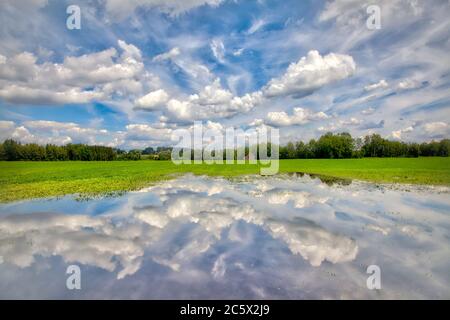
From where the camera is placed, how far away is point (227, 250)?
26.0ft

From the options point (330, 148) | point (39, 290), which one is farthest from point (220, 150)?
point (39, 290)

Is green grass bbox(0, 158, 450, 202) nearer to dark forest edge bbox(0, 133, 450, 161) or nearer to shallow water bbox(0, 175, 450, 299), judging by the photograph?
shallow water bbox(0, 175, 450, 299)

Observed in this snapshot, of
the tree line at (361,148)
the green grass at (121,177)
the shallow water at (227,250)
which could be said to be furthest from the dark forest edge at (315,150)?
the shallow water at (227,250)

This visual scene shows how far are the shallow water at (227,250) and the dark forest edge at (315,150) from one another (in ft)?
309

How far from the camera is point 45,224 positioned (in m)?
11.2

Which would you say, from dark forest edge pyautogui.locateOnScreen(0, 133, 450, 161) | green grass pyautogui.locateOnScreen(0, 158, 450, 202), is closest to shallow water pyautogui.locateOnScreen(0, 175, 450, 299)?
green grass pyautogui.locateOnScreen(0, 158, 450, 202)

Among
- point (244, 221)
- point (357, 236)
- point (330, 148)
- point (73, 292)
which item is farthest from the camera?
point (330, 148)

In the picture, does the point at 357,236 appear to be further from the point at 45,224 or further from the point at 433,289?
the point at 45,224

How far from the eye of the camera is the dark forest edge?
101875 millimetres

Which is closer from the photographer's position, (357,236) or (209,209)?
(357,236)

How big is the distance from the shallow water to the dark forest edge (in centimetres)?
9433
